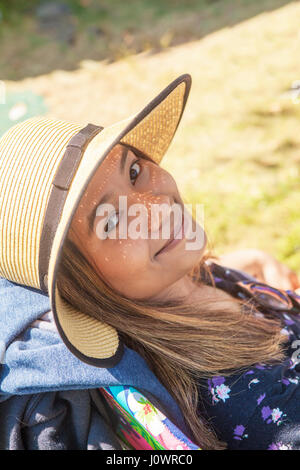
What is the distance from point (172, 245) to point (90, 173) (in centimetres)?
54

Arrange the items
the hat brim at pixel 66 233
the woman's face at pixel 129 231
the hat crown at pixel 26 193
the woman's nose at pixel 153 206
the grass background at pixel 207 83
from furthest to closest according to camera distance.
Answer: the grass background at pixel 207 83 < the woman's nose at pixel 153 206 < the woman's face at pixel 129 231 < the hat crown at pixel 26 193 < the hat brim at pixel 66 233

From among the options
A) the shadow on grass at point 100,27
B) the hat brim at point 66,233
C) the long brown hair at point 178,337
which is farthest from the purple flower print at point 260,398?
the shadow on grass at point 100,27

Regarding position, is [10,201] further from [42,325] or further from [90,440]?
[90,440]

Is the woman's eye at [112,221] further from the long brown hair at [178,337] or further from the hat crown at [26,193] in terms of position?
the hat crown at [26,193]

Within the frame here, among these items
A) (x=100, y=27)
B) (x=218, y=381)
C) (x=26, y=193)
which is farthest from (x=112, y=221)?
(x=100, y=27)

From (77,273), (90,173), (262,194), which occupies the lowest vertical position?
(262,194)

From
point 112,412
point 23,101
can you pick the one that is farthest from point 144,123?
point 23,101

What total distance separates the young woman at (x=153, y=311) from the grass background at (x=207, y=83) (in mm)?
1267

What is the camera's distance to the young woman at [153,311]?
1.36 meters

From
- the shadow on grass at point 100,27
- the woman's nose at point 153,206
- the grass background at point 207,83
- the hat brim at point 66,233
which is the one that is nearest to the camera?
the hat brim at point 66,233

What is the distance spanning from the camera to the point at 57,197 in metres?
1.29

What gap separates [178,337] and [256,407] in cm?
32

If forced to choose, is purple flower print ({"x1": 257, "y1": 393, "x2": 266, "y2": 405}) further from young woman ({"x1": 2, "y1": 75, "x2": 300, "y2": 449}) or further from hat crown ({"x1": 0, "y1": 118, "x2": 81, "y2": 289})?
hat crown ({"x1": 0, "y1": 118, "x2": 81, "y2": 289})

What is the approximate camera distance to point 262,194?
317 centimetres
